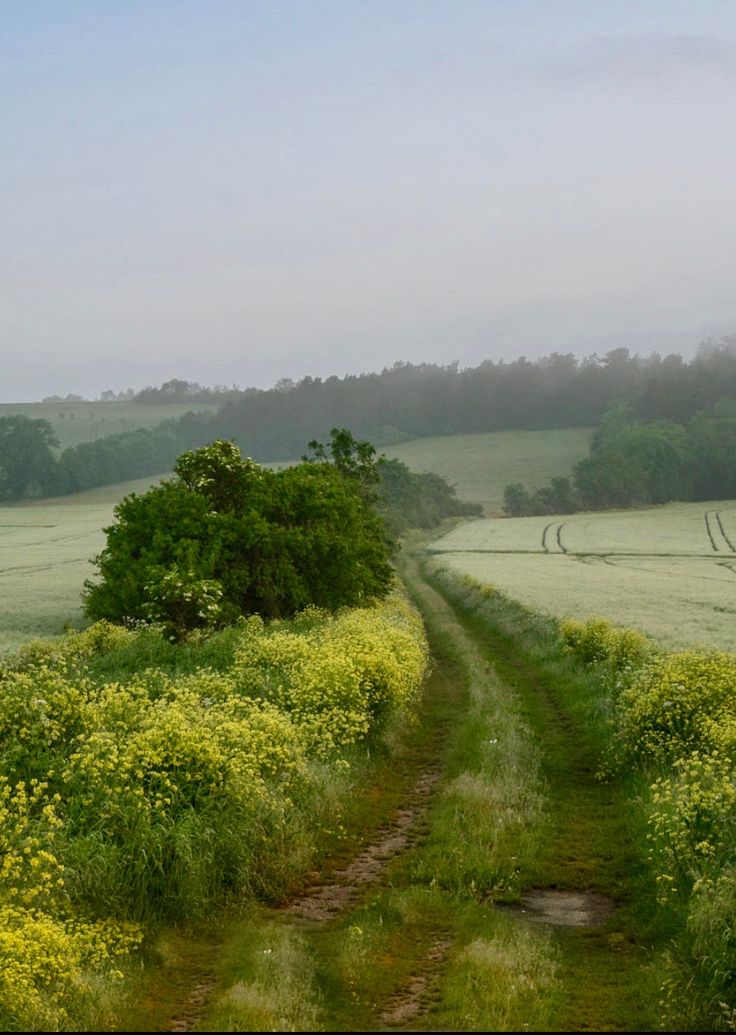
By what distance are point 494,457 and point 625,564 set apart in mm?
94301

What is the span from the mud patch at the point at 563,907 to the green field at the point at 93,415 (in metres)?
150

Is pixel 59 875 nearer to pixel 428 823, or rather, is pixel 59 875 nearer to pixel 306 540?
pixel 428 823

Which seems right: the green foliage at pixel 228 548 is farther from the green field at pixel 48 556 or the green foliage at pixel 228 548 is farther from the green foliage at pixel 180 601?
the green field at pixel 48 556

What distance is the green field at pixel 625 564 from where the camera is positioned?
110 ft

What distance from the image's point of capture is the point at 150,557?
1088 inches

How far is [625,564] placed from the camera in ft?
203

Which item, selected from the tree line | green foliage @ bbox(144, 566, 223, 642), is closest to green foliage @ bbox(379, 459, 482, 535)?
the tree line

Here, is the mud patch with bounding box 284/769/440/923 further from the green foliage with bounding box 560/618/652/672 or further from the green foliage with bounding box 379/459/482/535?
the green foliage with bounding box 379/459/482/535

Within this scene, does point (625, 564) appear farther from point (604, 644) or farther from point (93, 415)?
point (93, 415)

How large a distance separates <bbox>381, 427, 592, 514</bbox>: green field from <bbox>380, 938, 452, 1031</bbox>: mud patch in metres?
119

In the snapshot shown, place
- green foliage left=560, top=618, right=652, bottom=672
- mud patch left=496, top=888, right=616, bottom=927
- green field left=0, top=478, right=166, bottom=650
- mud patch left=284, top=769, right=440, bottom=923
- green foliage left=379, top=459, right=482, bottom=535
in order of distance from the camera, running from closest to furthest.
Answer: mud patch left=496, top=888, right=616, bottom=927 → mud patch left=284, top=769, right=440, bottom=923 → green foliage left=560, top=618, right=652, bottom=672 → green field left=0, top=478, right=166, bottom=650 → green foliage left=379, top=459, right=482, bottom=535

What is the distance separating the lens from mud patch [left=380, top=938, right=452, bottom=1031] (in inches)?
282

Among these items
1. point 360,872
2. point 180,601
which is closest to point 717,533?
point 180,601

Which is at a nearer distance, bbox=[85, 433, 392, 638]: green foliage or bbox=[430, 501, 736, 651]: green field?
bbox=[85, 433, 392, 638]: green foliage
